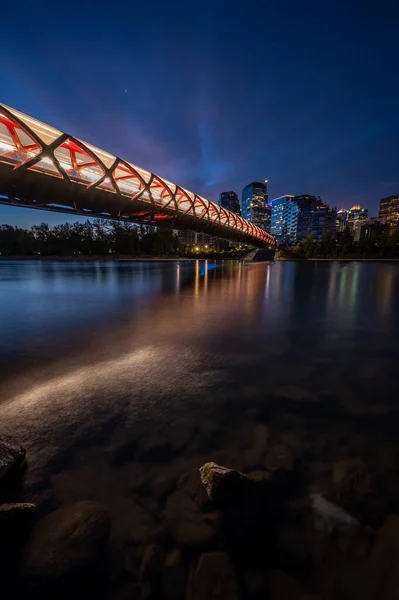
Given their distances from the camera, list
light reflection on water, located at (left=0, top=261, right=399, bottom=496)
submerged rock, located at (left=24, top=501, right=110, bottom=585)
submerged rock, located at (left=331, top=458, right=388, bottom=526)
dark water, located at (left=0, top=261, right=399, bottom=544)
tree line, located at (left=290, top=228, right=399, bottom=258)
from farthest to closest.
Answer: tree line, located at (left=290, top=228, right=399, bottom=258) → light reflection on water, located at (left=0, top=261, right=399, bottom=496) → dark water, located at (left=0, top=261, right=399, bottom=544) → submerged rock, located at (left=331, top=458, right=388, bottom=526) → submerged rock, located at (left=24, top=501, right=110, bottom=585)

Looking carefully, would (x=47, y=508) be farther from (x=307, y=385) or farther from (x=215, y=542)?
(x=307, y=385)

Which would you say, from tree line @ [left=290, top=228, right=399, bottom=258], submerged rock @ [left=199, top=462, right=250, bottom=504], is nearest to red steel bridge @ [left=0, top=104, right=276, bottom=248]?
submerged rock @ [left=199, top=462, right=250, bottom=504]

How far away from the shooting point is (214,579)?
2.06 metres

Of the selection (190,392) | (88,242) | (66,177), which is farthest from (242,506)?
(88,242)

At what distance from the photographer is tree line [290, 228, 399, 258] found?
3452 inches

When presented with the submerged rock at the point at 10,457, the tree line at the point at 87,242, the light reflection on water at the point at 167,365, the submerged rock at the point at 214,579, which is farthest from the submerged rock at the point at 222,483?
the tree line at the point at 87,242

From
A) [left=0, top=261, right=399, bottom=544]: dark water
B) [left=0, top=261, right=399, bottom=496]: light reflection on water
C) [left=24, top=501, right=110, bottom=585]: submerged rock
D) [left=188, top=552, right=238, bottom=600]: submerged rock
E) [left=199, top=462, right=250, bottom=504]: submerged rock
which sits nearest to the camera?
[left=188, top=552, right=238, bottom=600]: submerged rock

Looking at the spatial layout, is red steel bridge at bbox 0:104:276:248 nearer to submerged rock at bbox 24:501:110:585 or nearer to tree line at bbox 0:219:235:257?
submerged rock at bbox 24:501:110:585

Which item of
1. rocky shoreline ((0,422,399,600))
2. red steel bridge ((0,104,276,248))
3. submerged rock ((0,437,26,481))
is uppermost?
red steel bridge ((0,104,276,248))

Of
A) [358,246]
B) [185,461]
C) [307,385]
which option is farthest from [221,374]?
[358,246]

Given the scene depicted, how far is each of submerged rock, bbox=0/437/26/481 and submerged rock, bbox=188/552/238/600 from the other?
7.51 feet

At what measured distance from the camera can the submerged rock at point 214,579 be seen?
195cm

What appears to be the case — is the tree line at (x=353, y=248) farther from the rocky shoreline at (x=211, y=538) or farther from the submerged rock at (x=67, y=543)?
the submerged rock at (x=67, y=543)

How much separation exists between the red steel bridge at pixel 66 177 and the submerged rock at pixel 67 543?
17086mm
